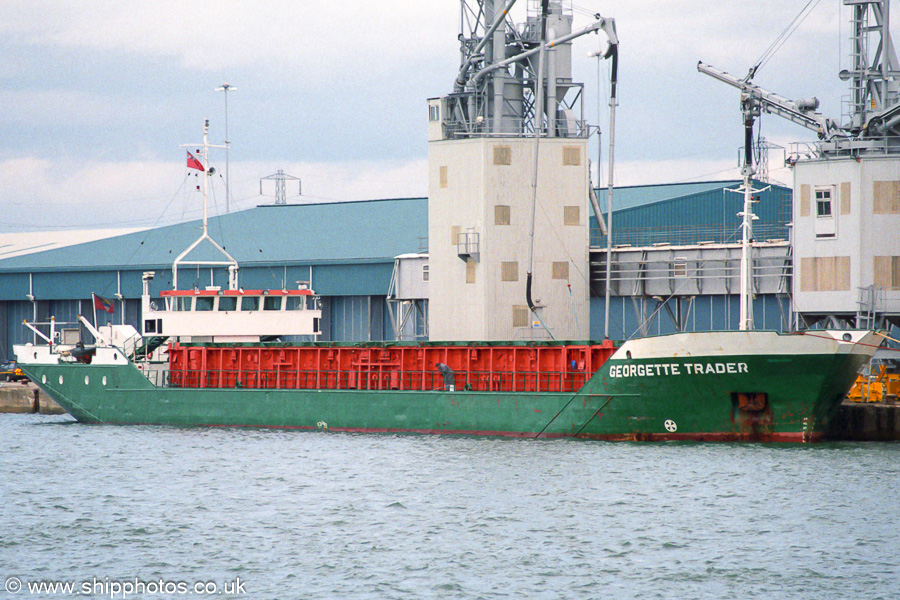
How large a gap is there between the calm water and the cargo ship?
1520 millimetres

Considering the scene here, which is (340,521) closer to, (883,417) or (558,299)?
(883,417)

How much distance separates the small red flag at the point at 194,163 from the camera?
1718 inches

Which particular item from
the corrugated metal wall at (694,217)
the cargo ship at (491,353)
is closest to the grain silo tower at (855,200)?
the cargo ship at (491,353)

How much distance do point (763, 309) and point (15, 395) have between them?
36965mm

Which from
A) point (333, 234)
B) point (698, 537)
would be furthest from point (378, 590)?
point (333, 234)

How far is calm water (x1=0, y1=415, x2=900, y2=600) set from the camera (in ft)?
63.0

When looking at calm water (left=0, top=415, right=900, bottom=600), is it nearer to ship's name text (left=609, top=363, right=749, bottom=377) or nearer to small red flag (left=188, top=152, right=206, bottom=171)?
ship's name text (left=609, top=363, right=749, bottom=377)

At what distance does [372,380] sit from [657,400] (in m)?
11.4

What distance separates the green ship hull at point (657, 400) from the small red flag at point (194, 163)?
1014 cm

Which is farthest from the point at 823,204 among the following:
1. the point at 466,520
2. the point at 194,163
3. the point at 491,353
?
the point at 194,163

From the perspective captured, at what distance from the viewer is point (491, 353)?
1464 inches

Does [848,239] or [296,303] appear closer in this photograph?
[848,239]

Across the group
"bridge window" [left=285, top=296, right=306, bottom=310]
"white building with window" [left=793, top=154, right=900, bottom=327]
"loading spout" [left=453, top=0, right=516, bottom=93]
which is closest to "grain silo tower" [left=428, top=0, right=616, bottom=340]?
"loading spout" [left=453, top=0, right=516, bottom=93]

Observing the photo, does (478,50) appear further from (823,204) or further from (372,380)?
(823,204)
